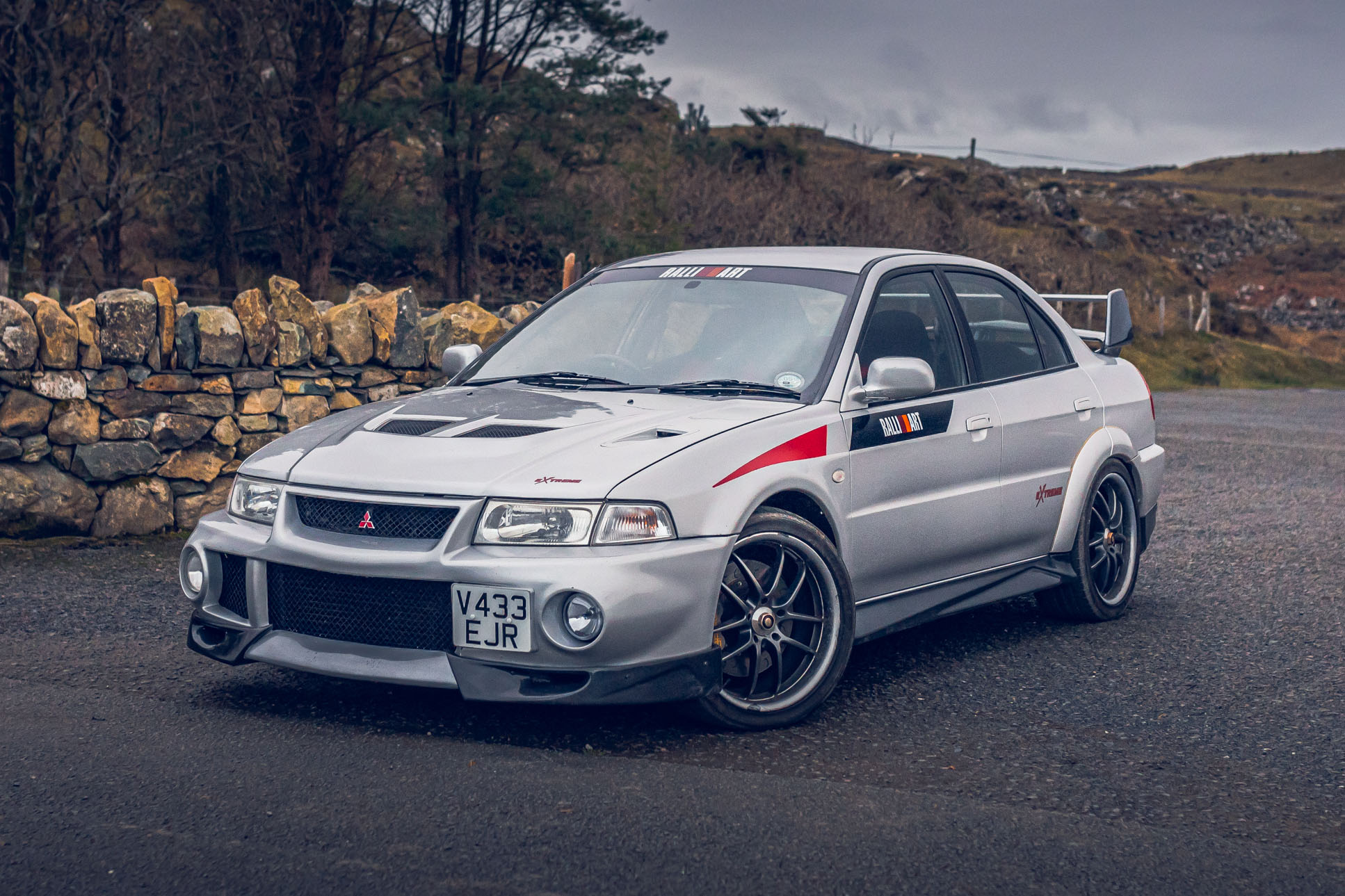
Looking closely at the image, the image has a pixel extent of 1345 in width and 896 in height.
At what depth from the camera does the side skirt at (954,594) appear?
511 centimetres

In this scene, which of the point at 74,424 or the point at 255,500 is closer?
the point at 255,500

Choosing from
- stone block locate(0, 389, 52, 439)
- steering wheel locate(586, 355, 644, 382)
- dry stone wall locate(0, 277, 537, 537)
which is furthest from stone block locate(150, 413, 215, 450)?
steering wheel locate(586, 355, 644, 382)

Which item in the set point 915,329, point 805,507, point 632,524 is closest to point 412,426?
point 632,524

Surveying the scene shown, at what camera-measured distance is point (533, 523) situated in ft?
13.7

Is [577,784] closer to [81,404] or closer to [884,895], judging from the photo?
[884,895]

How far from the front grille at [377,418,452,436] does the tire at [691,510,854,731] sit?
1101 mm

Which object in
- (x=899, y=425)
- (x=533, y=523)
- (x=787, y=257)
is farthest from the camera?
(x=787, y=257)

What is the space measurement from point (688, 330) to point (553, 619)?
1752 millimetres

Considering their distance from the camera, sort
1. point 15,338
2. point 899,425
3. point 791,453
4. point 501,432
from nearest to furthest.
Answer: point 501,432 → point 791,453 → point 899,425 → point 15,338

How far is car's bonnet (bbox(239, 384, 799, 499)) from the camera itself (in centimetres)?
424

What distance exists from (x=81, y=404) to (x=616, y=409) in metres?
4.55

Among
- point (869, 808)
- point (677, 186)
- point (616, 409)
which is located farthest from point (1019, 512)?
point (677, 186)

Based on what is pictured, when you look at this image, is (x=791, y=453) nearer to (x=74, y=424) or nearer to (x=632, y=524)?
(x=632, y=524)

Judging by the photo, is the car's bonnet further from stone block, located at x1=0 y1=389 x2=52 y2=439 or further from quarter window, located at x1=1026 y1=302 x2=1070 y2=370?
stone block, located at x1=0 y1=389 x2=52 y2=439
